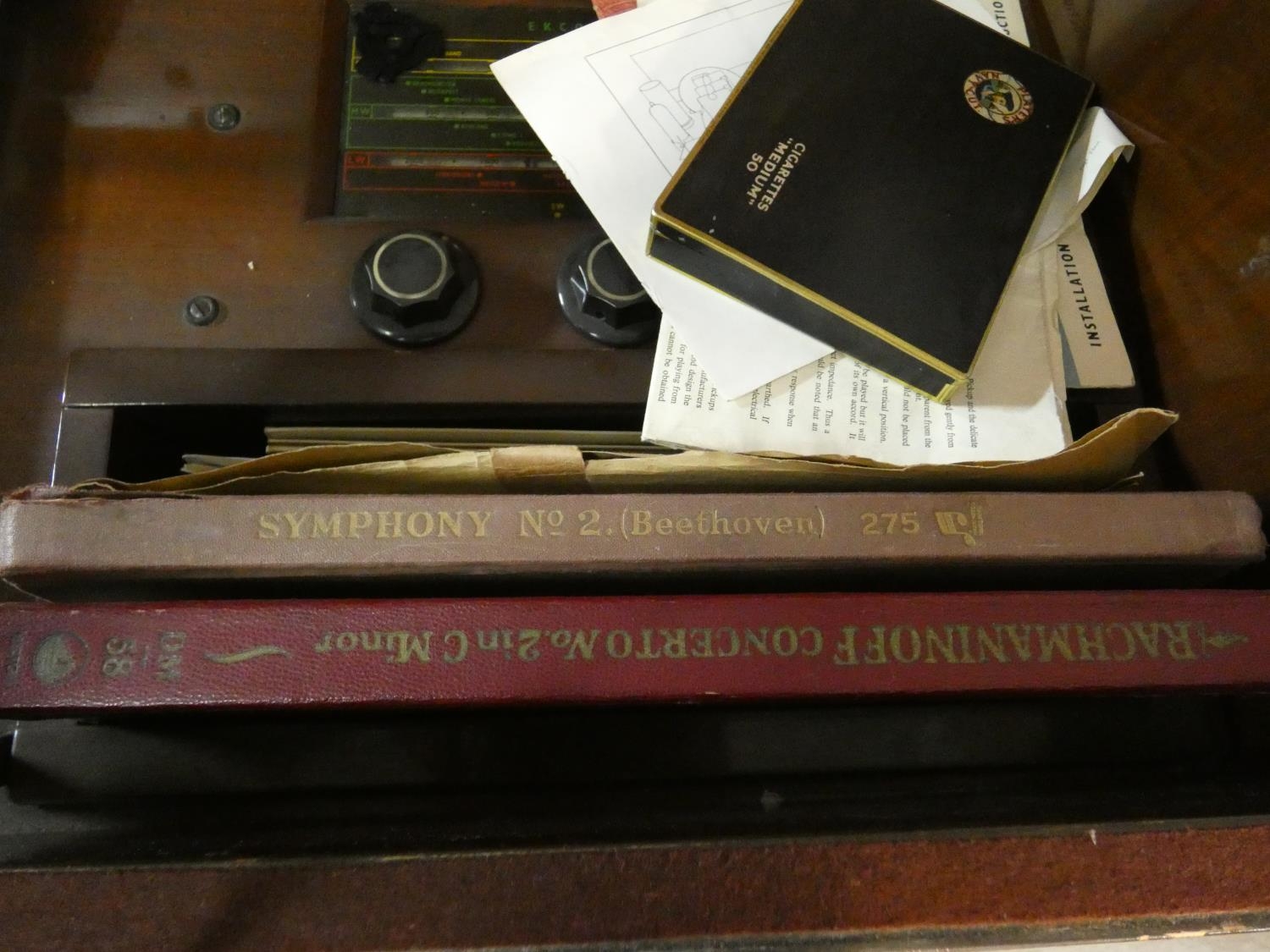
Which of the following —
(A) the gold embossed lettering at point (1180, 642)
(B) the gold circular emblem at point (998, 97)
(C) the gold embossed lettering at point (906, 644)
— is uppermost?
(B) the gold circular emblem at point (998, 97)

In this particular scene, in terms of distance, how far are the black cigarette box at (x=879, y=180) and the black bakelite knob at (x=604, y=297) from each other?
29mm

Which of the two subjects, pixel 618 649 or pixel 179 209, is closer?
pixel 618 649

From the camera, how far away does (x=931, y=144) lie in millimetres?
521

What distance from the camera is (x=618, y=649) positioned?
36 cm

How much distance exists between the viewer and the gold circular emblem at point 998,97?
1.76 feet

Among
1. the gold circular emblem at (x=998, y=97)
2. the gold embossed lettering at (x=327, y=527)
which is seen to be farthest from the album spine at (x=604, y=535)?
the gold circular emblem at (x=998, y=97)

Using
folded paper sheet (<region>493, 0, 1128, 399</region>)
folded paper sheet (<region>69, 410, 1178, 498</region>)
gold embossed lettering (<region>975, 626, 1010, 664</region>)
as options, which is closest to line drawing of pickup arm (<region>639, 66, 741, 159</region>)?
folded paper sheet (<region>493, 0, 1128, 399</region>)

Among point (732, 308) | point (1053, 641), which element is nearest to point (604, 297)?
point (732, 308)

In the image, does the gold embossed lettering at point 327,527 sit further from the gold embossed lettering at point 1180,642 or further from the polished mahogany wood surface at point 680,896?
the gold embossed lettering at point 1180,642

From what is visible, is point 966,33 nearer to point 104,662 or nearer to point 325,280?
point 325,280

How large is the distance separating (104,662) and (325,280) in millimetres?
A: 292

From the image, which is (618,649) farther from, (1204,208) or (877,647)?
(1204,208)

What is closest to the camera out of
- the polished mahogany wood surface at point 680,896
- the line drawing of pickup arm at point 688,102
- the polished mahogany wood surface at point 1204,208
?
the polished mahogany wood surface at point 680,896

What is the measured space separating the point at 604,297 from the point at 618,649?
246mm
